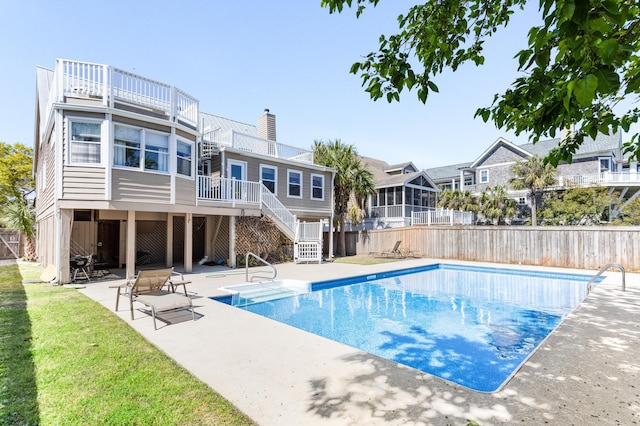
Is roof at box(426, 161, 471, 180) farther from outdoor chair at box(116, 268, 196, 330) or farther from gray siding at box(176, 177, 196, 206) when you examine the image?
outdoor chair at box(116, 268, 196, 330)

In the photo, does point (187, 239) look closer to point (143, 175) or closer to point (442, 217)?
point (143, 175)

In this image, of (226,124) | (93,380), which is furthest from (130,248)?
(226,124)

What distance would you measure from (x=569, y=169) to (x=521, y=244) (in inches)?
605

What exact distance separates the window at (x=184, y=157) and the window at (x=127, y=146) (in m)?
1.46

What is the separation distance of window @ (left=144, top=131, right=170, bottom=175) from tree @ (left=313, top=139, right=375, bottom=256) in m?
11.1

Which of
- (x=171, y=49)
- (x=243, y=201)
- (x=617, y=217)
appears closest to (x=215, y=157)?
(x=243, y=201)

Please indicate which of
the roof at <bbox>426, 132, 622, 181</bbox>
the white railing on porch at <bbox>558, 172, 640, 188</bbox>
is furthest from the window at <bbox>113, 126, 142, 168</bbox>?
the white railing on porch at <bbox>558, 172, 640, 188</bbox>

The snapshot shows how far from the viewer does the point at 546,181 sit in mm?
23078

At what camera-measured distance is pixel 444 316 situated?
825 centimetres

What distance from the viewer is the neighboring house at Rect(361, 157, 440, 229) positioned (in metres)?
25.0

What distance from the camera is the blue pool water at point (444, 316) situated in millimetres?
5523

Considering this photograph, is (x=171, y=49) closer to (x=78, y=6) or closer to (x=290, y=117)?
(x=78, y=6)

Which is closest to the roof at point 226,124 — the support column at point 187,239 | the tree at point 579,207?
the support column at point 187,239

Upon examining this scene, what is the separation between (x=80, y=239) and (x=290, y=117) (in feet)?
43.2
